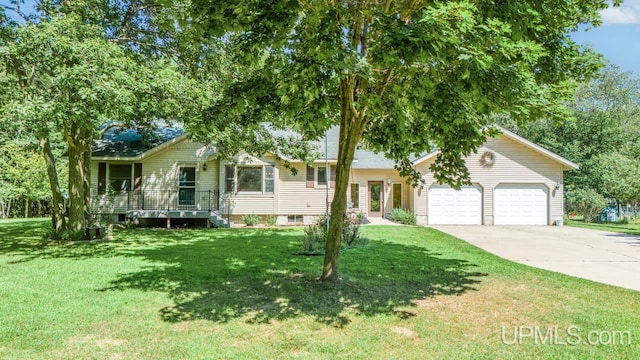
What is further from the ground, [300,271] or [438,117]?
[438,117]

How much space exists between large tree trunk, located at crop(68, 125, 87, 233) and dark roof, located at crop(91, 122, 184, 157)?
402 cm

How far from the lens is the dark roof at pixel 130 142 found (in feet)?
56.5

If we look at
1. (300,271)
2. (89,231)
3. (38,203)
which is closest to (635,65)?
(300,271)

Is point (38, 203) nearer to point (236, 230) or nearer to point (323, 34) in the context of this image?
point (236, 230)

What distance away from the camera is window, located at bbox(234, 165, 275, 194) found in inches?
699

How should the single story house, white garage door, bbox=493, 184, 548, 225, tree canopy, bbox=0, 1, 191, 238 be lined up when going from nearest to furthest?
tree canopy, bbox=0, 1, 191, 238 < the single story house < white garage door, bbox=493, 184, 548, 225

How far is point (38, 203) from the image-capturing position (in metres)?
24.2

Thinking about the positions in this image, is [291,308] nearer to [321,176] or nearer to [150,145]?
[321,176]

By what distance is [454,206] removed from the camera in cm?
1848

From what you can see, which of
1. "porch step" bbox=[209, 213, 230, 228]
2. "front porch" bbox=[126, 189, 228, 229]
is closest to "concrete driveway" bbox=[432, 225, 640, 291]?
"porch step" bbox=[209, 213, 230, 228]

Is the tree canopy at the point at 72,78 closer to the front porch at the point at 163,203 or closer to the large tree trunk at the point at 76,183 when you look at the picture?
the large tree trunk at the point at 76,183

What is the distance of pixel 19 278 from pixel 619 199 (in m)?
29.0

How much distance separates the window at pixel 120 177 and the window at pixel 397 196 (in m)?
13.5

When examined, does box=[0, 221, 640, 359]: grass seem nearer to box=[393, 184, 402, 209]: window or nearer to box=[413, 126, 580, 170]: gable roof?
box=[413, 126, 580, 170]: gable roof
